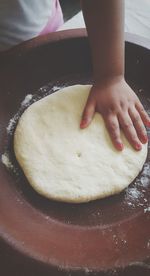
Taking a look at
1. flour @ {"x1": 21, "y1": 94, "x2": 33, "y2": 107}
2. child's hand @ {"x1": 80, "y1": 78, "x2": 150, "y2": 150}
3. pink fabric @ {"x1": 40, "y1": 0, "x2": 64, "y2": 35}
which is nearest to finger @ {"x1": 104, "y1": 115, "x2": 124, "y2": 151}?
child's hand @ {"x1": 80, "y1": 78, "x2": 150, "y2": 150}

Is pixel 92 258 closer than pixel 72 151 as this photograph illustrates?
Yes

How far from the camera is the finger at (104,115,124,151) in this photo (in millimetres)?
621

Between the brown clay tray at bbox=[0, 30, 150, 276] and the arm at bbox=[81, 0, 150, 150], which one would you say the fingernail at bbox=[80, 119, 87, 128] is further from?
the brown clay tray at bbox=[0, 30, 150, 276]

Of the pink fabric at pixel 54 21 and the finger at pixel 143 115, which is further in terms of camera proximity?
the pink fabric at pixel 54 21

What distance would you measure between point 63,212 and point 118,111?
21cm

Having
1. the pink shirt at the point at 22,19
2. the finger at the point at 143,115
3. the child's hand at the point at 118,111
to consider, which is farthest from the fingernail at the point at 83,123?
the pink shirt at the point at 22,19

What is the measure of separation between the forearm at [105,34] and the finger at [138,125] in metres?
0.08

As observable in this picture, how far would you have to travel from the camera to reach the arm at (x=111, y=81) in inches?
24.5

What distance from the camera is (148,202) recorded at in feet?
1.94

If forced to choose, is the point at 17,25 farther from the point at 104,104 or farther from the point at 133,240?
the point at 133,240

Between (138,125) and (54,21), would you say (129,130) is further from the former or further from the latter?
(54,21)

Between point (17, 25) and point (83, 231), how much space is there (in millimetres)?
428

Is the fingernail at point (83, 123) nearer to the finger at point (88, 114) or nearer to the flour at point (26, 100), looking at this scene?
the finger at point (88, 114)

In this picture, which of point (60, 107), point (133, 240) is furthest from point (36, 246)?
point (60, 107)
